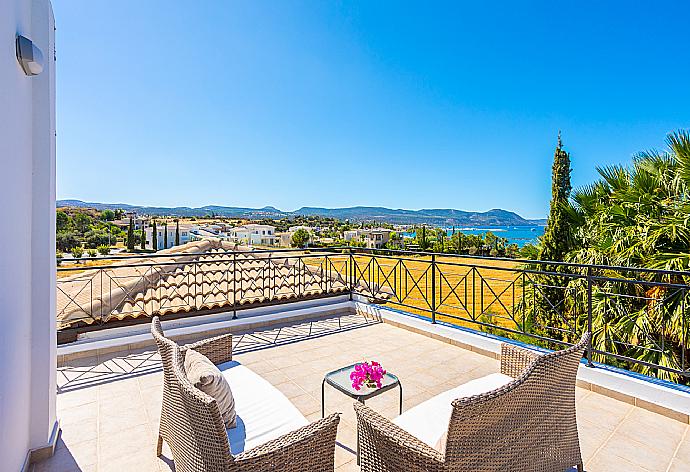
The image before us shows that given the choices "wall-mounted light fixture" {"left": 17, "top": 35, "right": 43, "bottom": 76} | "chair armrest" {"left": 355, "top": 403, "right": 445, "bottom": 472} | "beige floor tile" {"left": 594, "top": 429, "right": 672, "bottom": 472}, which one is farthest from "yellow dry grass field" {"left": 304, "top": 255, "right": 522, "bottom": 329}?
"wall-mounted light fixture" {"left": 17, "top": 35, "right": 43, "bottom": 76}

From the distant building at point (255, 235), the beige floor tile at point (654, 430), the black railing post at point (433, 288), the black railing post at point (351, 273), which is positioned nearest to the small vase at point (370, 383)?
the beige floor tile at point (654, 430)

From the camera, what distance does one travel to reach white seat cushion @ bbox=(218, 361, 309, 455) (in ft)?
5.72

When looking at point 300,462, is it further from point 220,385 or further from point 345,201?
point 345,201

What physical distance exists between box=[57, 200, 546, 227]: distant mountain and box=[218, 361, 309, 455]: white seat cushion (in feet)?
59.1

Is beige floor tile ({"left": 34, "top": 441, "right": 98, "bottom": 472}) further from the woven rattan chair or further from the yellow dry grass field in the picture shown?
the yellow dry grass field

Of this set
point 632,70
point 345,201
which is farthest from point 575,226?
point 345,201

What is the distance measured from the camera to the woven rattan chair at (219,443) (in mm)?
1304

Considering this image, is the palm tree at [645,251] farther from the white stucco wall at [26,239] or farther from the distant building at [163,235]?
the distant building at [163,235]

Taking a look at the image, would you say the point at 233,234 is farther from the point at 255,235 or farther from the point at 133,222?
the point at 133,222

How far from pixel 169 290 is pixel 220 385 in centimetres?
403

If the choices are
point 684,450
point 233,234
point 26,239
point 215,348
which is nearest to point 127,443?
point 215,348

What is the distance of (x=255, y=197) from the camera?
33594mm

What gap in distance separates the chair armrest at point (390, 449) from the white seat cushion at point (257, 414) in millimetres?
404

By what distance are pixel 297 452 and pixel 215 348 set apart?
1.48 meters
